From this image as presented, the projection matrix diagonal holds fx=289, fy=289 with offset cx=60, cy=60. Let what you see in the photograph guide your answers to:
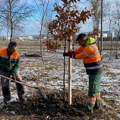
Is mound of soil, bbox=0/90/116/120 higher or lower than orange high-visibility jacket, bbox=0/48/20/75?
lower

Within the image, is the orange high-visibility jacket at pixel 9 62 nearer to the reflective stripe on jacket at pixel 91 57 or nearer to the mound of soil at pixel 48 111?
the mound of soil at pixel 48 111

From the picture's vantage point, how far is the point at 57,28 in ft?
21.6

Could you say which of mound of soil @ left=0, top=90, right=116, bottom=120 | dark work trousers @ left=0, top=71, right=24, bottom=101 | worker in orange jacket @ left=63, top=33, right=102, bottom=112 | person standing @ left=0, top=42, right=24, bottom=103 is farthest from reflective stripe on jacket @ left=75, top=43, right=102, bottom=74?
dark work trousers @ left=0, top=71, right=24, bottom=101

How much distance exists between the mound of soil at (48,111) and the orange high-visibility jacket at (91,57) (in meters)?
0.97

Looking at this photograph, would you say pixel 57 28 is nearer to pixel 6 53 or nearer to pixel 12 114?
pixel 6 53

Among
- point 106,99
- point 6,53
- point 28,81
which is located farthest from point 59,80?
point 6,53

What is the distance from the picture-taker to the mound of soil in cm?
631

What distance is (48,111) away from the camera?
659 centimetres

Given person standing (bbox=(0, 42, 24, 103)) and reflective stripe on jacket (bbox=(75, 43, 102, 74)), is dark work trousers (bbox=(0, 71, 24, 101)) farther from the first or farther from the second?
reflective stripe on jacket (bbox=(75, 43, 102, 74))

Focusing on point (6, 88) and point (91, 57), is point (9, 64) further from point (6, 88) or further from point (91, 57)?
point (91, 57)

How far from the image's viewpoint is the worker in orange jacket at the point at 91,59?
6.21 meters

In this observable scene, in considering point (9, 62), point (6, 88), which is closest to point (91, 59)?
point (9, 62)

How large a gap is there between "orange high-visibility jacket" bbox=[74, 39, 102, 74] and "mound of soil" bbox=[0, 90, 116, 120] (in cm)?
97

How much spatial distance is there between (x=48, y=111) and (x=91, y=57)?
1.58 m
